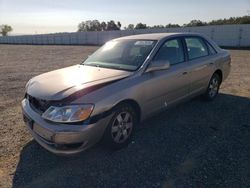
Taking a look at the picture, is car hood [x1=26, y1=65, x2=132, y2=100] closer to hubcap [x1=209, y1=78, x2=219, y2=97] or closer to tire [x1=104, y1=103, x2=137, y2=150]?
tire [x1=104, y1=103, x2=137, y2=150]

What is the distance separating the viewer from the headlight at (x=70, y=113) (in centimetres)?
300

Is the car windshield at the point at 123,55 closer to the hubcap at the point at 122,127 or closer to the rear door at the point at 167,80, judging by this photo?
the rear door at the point at 167,80

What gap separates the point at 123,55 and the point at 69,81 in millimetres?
1216

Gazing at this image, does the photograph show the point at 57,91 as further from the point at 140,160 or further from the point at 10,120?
the point at 10,120

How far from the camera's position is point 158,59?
161 inches

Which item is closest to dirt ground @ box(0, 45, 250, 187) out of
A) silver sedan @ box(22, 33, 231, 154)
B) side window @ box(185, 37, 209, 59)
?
silver sedan @ box(22, 33, 231, 154)

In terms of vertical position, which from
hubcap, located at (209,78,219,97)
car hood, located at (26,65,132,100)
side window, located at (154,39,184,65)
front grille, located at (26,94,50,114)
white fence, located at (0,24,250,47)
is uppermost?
white fence, located at (0,24,250,47)

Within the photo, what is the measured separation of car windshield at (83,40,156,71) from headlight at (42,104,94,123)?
114 centimetres

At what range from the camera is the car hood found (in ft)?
10.5

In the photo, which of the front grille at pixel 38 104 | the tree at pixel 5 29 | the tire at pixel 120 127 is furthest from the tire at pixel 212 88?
the tree at pixel 5 29

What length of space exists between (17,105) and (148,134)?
3.29 m

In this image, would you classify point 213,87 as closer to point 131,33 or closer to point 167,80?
point 167,80

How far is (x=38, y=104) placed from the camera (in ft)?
10.9

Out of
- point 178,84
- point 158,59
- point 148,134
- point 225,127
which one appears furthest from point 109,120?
point 225,127
